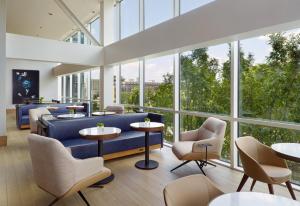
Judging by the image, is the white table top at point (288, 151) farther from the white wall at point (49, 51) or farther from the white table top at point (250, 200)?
the white wall at point (49, 51)

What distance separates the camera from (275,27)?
308 centimetres

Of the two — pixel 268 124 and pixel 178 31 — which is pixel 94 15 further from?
pixel 268 124

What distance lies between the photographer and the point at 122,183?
3.38 metres

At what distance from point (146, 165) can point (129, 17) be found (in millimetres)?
5361

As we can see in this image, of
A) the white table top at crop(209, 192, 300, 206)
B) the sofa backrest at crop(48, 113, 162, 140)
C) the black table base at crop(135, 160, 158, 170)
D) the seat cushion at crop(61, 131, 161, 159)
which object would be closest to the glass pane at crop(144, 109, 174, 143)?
the seat cushion at crop(61, 131, 161, 159)

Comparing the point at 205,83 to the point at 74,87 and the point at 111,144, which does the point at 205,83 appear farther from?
the point at 74,87

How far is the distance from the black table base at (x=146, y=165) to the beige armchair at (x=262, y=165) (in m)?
1.67

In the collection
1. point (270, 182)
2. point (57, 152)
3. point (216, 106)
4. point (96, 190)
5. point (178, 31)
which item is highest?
point (178, 31)

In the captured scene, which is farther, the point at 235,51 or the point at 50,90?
the point at 50,90

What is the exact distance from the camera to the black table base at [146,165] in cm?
400

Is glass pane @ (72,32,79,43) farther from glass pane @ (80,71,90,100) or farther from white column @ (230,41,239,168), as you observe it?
white column @ (230,41,239,168)

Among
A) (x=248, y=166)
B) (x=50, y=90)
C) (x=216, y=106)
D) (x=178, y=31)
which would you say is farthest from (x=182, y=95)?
(x=50, y=90)

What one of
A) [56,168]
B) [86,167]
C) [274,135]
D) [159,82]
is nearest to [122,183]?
[86,167]

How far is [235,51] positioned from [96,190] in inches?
132
